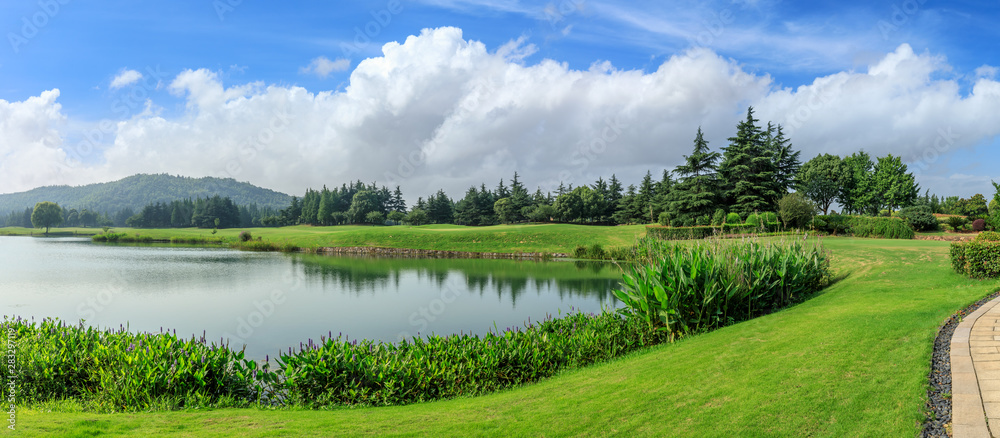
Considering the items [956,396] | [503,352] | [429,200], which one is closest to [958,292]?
[956,396]

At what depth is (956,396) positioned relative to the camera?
435cm

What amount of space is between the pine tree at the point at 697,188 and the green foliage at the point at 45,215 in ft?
332

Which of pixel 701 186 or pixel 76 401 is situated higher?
pixel 701 186

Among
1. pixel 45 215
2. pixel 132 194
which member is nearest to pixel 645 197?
pixel 45 215

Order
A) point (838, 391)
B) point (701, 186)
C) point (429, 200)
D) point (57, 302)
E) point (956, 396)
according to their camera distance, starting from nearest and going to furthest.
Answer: point (956, 396) < point (838, 391) < point (57, 302) < point (701, 186) < point (429, 200)

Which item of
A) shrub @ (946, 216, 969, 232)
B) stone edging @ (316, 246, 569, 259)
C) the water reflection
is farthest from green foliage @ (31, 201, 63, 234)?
shrub @ (946, 216, 969, 232)

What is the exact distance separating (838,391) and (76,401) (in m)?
9.02

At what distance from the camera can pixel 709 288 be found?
951cm

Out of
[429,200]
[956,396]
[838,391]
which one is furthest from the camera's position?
[429,200]

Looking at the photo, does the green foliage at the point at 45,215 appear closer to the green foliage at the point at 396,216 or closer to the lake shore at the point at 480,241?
the green foliage at the point at 396,216

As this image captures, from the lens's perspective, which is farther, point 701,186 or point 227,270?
point 701,186

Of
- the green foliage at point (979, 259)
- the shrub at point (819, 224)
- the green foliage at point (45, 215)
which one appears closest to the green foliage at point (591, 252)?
the shrub at point (819, 224)

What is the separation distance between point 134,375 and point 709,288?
948cm

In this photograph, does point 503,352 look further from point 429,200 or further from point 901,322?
point 429,200
